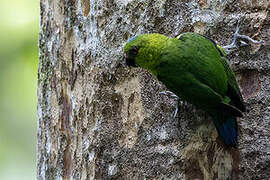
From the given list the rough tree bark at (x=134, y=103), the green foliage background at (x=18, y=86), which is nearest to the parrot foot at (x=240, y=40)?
the rough tree bark at (x=134, y=103)

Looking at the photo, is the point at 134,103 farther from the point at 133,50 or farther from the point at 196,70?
the point at 196,70

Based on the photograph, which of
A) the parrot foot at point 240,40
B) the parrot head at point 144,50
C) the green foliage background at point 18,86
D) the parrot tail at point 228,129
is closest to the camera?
the parrot tail at point 228,129

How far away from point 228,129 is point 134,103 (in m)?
0.69

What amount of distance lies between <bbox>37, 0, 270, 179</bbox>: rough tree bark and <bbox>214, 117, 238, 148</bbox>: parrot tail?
7cm

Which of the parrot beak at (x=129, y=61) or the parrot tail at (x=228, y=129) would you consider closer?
the parrot tail at (x=228, y=129)

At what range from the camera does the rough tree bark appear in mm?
2635

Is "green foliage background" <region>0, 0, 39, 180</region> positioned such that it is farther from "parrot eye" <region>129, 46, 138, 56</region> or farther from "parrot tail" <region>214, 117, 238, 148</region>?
"parrot tail" <region>214, 117, 238, 148</region>

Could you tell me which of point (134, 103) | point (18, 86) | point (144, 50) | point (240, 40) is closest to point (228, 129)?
point (240, 40)

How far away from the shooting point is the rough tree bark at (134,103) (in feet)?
8.64

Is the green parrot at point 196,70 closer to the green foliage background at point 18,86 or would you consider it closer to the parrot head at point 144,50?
the parrot head at point 144,50

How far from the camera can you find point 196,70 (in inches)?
107

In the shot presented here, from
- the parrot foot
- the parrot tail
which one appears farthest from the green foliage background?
the parrot tail

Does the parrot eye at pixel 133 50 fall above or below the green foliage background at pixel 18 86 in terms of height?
above

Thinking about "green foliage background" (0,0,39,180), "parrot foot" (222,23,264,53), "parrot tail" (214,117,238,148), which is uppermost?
"parrot foot" (222,23,264,53)
